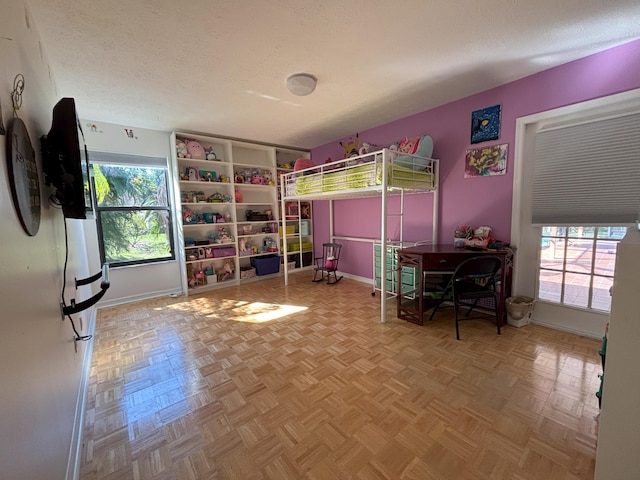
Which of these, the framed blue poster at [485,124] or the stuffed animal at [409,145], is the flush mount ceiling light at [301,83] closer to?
the stuffed animal at [409,145]

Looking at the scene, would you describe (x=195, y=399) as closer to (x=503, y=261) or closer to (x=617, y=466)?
(x=617, y=466)

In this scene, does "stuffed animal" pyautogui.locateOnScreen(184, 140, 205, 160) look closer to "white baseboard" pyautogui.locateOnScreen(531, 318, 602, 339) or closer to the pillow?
the pillow

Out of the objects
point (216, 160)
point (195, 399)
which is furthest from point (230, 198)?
point (195, 399)

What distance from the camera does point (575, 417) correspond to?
1440 mm

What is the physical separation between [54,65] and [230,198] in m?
2.40

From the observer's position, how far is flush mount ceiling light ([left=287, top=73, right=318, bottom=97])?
2.29 m

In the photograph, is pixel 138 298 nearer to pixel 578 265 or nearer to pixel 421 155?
pixel 421 155

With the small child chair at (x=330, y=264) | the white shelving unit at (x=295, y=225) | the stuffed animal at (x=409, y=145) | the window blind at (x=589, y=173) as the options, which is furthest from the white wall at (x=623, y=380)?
the white shelving unit at (x=295, y=225)

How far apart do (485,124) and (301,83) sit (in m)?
1.96

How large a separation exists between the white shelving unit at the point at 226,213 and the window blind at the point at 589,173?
3783mm

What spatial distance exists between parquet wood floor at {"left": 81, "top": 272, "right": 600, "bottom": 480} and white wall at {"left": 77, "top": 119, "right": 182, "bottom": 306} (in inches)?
38.0

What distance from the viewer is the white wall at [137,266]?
328cm

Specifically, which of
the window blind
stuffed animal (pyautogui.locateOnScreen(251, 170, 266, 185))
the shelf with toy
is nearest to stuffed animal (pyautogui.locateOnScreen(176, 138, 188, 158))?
the shelf with toy

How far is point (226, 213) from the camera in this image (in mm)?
4352
